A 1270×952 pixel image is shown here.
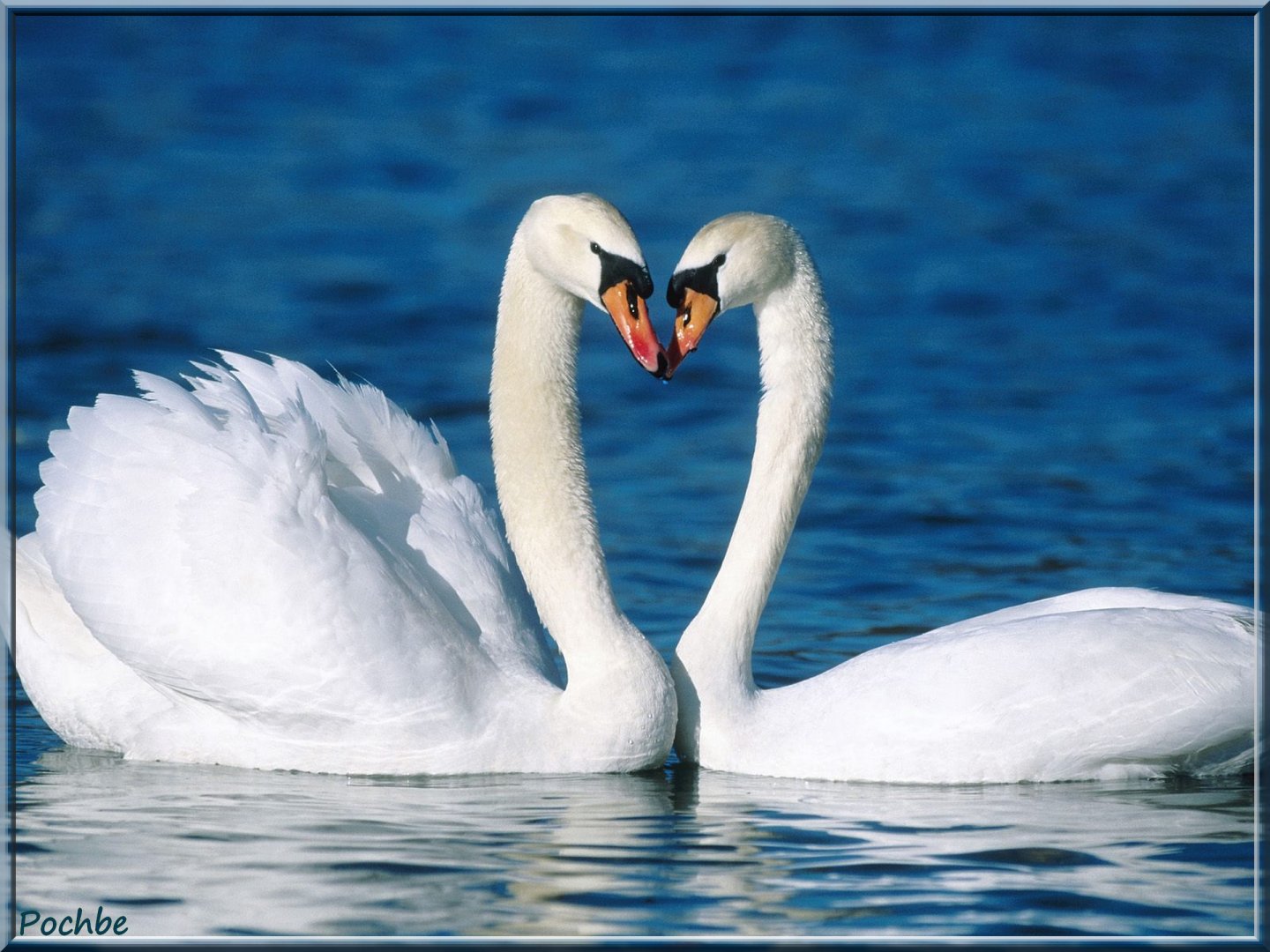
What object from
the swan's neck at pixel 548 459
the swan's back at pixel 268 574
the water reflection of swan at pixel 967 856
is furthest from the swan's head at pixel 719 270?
the water reflection of swan at pixel 967 856

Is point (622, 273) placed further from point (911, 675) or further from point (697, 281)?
point (911, 675)

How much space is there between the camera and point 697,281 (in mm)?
7738

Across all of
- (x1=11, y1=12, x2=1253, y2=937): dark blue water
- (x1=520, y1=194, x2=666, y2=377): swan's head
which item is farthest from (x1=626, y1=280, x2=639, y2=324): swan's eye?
(x1=11, y1=12, x2=1253, y2=937): dark blue water

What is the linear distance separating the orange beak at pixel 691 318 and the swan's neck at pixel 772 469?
0.36 metres

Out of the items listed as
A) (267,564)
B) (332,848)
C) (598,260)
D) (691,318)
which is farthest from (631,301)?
(332,848)

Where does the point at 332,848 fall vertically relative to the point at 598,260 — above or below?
below

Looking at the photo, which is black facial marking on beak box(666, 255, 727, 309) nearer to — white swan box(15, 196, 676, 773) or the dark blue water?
white swan box(15, 196, 676, 773)

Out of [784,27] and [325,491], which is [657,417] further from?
[784,27]

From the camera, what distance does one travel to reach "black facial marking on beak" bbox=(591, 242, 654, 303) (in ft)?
24.3

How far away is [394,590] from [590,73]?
18.9 metres

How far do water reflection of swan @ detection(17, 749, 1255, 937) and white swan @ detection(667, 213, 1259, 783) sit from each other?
0.13 m

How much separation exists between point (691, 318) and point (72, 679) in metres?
2.59

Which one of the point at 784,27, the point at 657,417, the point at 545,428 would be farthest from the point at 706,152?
the point at 545,428

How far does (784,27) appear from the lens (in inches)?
1085
